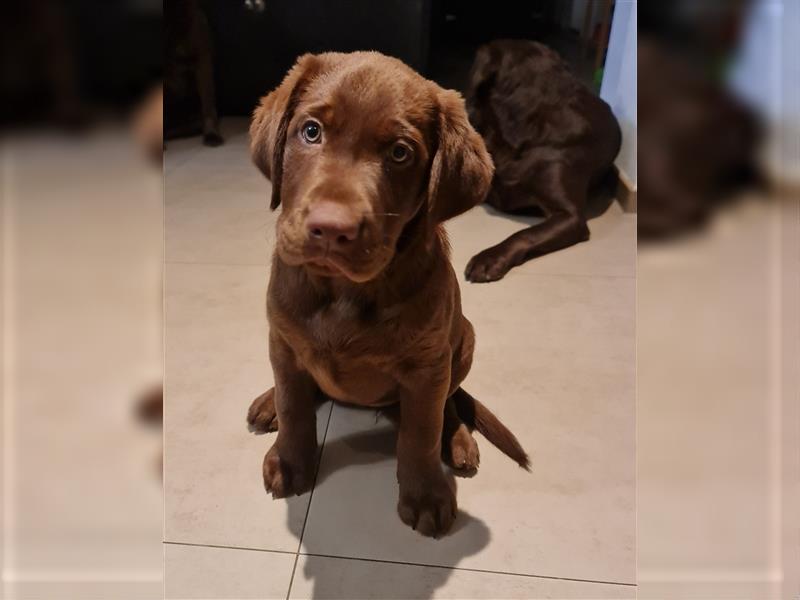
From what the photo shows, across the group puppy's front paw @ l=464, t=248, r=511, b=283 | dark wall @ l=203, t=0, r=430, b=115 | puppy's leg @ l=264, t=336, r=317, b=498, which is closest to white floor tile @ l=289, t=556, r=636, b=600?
puppy's leg @ l=264, t=336, r=317, b=498

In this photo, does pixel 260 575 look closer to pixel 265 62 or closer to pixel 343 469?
pixel 343 469

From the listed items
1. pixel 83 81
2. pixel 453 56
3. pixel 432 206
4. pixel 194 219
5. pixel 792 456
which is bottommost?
pixel 194 219

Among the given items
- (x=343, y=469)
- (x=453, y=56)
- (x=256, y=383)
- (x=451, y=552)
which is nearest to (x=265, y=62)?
(x=453, y=56)

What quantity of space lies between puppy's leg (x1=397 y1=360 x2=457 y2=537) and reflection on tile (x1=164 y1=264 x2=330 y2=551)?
26cm

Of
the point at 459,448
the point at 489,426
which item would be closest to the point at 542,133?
the point at 489,426

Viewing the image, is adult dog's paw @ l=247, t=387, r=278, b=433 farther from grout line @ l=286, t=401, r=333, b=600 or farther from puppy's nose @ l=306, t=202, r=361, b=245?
puppy's nose @ l=306, t=202, r=361, b=245

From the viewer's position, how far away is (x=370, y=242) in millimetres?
1101

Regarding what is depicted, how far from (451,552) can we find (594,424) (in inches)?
24.3

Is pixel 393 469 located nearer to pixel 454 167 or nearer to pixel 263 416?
pixel 263 416

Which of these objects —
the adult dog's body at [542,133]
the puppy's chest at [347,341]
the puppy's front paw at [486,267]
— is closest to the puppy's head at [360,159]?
the puppy's chest at [347,341]

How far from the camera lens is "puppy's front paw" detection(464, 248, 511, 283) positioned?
2520mm

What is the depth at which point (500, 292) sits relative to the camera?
2455mm

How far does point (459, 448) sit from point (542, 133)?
6.41 ft

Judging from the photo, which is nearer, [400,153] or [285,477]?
[400,153]
